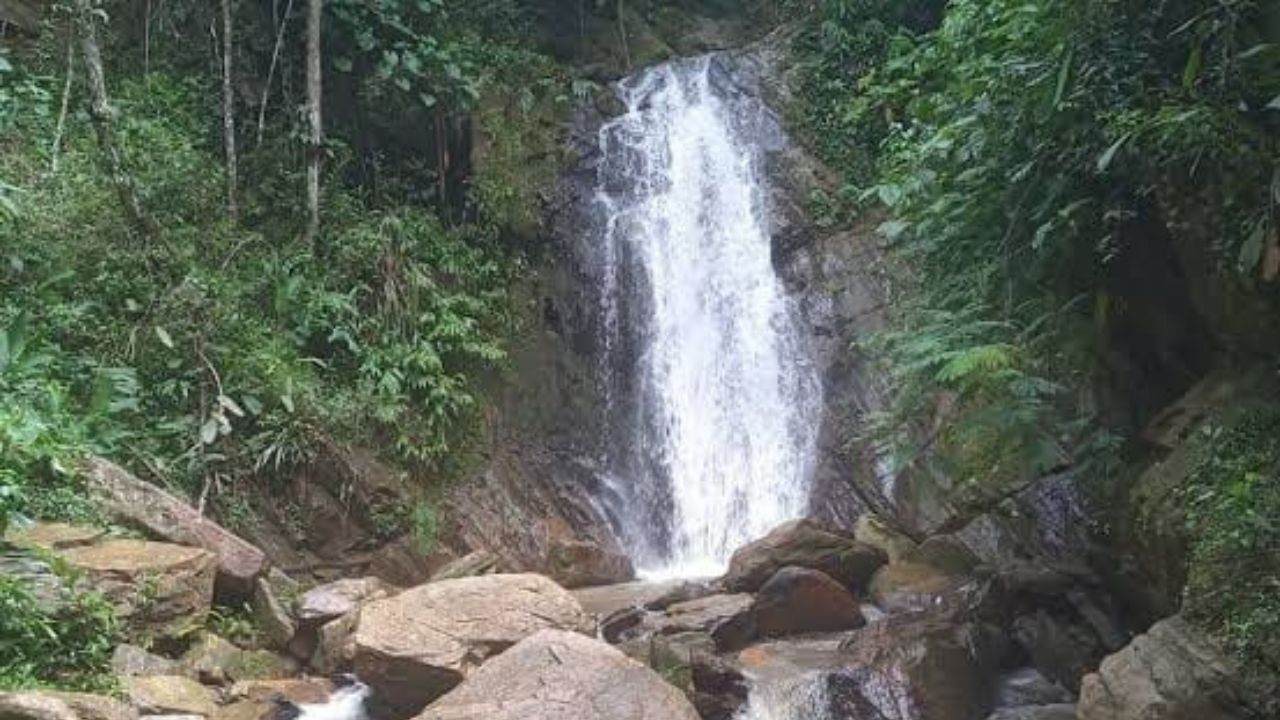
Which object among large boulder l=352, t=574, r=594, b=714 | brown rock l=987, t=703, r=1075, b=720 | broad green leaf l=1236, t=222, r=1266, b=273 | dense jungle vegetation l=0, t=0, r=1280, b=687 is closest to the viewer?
broad green leaf l=1236, t=222, r=1266, b=273

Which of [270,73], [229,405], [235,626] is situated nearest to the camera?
[235,626]

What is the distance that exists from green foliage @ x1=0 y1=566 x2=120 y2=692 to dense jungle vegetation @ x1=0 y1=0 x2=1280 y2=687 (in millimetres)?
23

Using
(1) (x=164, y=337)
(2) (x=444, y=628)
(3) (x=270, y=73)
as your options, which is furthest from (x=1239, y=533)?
(3) (x=270, y=73)

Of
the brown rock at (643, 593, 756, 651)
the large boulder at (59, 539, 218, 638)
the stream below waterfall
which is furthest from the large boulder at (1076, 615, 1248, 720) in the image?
the stream below waterfall

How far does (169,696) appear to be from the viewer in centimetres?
657

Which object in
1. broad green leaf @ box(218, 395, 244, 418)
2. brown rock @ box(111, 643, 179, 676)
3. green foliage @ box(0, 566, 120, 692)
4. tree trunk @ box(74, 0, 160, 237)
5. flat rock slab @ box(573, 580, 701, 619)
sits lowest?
flat rock slab @ box(573, 580, 701, 619)

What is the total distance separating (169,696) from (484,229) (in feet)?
26.6

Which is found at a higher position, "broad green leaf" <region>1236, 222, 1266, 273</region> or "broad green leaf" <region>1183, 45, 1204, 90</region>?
"broad green leaf" <region>1183, 45, 1204, 90</region>

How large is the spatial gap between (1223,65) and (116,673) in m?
7.09

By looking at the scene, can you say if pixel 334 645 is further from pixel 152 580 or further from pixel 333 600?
pixel 152 580

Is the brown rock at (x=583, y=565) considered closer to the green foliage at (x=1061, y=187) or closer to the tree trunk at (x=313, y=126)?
the green foliage at (x=1061, y=187)

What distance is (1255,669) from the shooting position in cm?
474

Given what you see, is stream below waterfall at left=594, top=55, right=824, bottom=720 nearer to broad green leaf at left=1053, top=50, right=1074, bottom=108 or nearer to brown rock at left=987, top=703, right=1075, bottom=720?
brown rock at left=987, top=703, right=1075, bottom=720

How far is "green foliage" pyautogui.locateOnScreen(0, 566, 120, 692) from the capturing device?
5934mm
